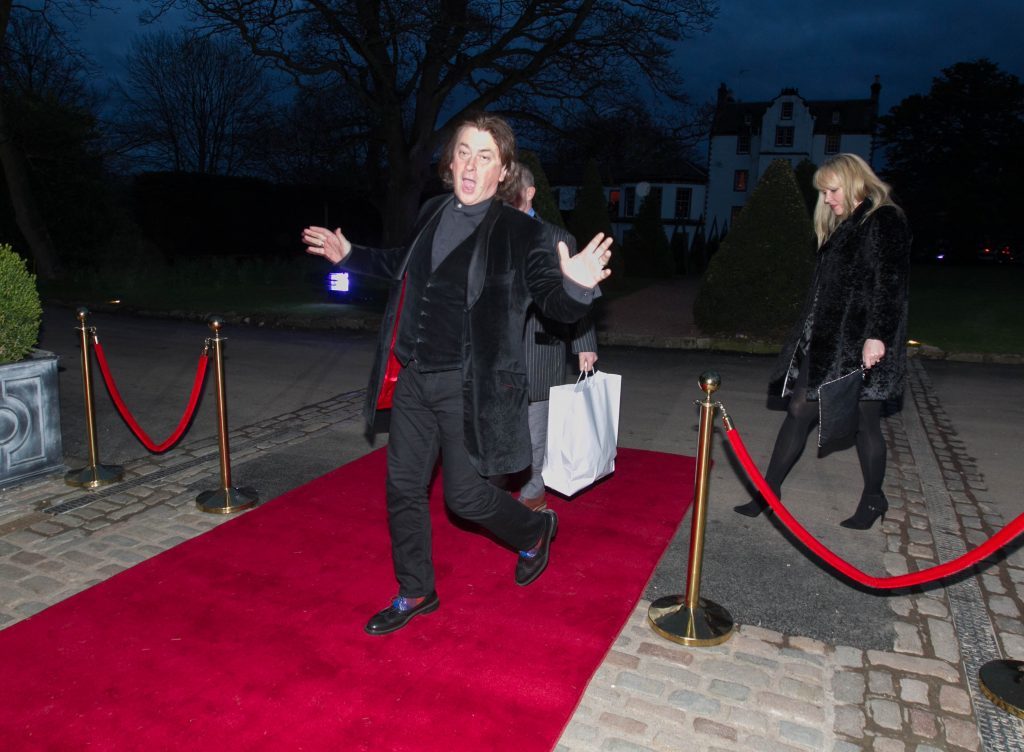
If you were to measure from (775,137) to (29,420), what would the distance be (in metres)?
51.8

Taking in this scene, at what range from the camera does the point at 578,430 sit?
4.15 m

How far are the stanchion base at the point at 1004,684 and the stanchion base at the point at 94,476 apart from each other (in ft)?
16.5

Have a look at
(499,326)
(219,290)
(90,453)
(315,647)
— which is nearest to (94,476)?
(90,453)

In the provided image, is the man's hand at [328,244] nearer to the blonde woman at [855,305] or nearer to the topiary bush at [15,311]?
the blonde woman at [855,305]

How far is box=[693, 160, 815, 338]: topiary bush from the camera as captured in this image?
A: 1134 centimetres

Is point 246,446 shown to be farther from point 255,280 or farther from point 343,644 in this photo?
point 255,280

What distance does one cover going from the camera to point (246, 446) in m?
6.40

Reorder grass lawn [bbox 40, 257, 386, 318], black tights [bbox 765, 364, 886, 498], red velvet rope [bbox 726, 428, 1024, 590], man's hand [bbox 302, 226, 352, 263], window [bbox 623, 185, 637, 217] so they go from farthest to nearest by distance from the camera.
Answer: window [bbox 623, 185, 637, 217] → grass lawn [bbox 40, 257, 386, 318] → black tights [bbox 765, 364, 886, 498] → man's hand [bbox 302, 226, 352, 263] → red velvet rope [bbox 726, 428, 1024, 590]

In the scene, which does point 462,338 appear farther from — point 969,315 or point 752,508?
point 969,315

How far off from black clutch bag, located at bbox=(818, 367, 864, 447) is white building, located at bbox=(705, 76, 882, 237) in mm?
47512

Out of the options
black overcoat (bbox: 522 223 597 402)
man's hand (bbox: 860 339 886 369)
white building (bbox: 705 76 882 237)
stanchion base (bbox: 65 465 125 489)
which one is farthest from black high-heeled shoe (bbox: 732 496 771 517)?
white building (bbox: 705 76 882 237)

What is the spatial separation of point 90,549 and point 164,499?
0.79 metres

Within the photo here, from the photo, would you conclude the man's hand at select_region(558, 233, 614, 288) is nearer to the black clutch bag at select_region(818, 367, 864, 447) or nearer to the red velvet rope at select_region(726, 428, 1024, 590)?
the red velvet rope at select_region(726, 428, 1024, 590)

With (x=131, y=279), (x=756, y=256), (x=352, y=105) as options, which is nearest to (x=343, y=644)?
(x=756, y=256)
